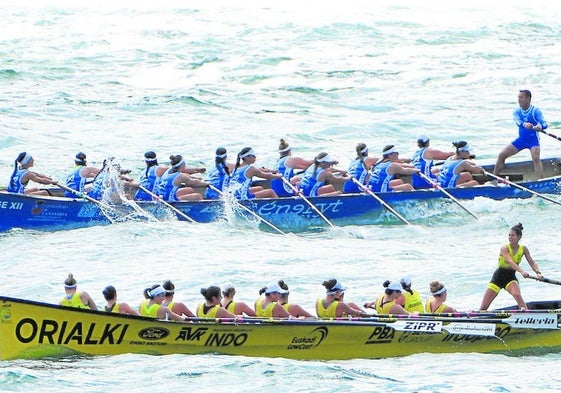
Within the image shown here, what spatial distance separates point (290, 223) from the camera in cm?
2484

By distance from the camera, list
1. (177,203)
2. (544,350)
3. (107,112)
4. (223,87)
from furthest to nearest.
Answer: (223,87), (107,112), (177,203), (544,350)

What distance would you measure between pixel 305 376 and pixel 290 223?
330 inches

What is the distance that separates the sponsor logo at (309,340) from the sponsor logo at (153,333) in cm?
157

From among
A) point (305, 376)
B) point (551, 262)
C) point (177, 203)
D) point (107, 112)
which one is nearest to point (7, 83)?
point (107, 112)

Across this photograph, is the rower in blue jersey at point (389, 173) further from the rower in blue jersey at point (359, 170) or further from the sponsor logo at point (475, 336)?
the sponsor logo at point (475, 336)

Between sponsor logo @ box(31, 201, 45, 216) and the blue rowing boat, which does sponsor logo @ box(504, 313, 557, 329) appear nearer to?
the blue rowing boat

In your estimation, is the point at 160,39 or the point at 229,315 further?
the point at 160,39

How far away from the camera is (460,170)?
996 inches

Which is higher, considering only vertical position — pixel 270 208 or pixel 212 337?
pixel 270 208

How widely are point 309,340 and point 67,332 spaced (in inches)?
118

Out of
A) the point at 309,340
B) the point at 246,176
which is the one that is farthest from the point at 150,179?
the point at 309,340

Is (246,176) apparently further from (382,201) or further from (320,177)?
(382,201)

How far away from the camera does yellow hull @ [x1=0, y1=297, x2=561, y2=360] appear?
16.6m

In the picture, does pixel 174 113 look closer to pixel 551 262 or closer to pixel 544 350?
pixel 551 262
